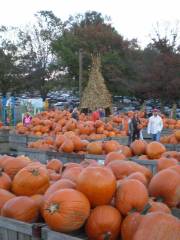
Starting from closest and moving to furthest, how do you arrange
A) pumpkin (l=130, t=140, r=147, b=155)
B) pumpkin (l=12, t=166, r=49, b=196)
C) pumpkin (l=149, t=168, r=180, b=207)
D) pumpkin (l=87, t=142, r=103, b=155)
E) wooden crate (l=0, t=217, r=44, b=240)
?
1. wooden crate (l=0, t=217, r=44, b=240)
2. pumpkin (l=149, t=168, r=180, b=207)
3. pumpkin (l=12, t=166, r=49, b=196)
4. pumpkin (l=130, t=140, r=147, b=155)
5. pumpkin (l=87, t=142, r=103, b=155)

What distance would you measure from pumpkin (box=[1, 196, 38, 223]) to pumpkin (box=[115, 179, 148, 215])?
703 mm

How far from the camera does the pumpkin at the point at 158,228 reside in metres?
3.18

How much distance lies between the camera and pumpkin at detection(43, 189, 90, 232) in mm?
3545

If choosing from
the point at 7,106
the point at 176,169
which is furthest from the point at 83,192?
the point at 7,106

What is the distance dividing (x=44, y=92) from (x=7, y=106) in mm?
30227

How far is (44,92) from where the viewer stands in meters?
55.3

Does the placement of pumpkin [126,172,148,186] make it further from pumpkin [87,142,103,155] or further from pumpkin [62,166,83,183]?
pumpkin [87,142,103,155]

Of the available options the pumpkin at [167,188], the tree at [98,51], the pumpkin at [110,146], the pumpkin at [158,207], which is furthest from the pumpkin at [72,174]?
the tree at [98,51]

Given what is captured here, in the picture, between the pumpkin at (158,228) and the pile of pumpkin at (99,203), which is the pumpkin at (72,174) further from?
the pumpkin at (158,228)

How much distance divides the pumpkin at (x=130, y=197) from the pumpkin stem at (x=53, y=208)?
1.64 feet

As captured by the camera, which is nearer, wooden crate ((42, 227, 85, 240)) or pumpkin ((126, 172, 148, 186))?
wooden crate ((42, 227, 85, 240))

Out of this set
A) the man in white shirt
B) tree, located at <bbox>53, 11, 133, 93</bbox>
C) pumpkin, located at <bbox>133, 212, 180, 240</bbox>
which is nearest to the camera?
pumpkin, located at <bbox>133, 212, 180, 240</bbox>

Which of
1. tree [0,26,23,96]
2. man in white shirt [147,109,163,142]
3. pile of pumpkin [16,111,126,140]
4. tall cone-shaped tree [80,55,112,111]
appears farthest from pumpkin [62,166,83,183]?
tree [0,26,23,96]

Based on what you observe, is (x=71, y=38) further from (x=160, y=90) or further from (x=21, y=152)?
(x=21, y=152)
